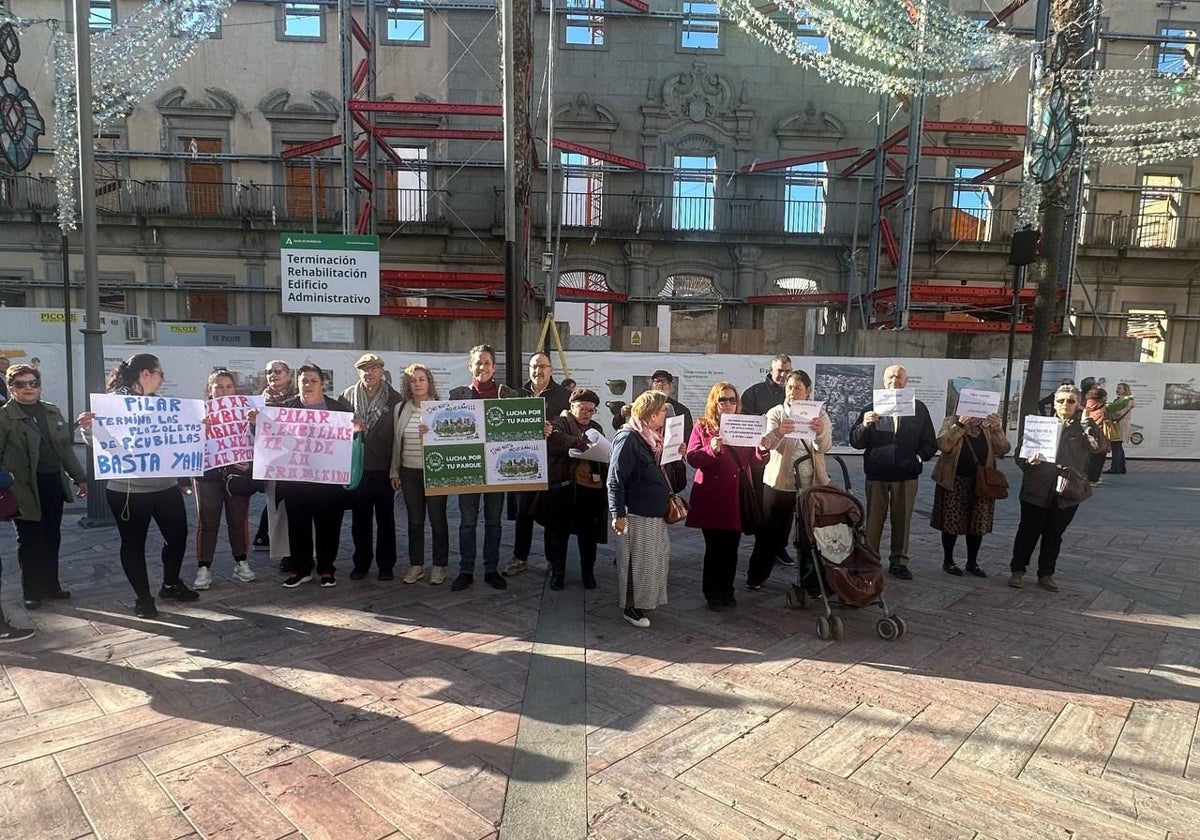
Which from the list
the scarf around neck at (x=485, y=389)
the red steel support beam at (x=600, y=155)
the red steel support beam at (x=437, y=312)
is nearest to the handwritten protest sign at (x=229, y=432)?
the scarf around neck at (x=485, y=389)

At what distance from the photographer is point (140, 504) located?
4.50 metres

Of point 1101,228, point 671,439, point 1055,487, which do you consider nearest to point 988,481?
point 1055,487

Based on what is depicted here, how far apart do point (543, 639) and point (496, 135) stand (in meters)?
14.9

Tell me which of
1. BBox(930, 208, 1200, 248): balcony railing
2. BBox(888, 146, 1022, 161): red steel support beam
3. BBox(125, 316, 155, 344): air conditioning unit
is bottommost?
BBox(125, 316, 155, 344): air conditioning unit

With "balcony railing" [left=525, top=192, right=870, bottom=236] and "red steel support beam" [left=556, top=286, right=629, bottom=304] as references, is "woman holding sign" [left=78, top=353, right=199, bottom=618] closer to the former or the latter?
"red steel support beam" [left=556, top=286, right=629, bottom=304]

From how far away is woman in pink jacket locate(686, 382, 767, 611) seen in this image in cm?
479

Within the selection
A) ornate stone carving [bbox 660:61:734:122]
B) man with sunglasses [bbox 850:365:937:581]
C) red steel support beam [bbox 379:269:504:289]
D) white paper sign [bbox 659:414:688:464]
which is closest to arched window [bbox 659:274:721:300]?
ornate stone carving [bbox 660:61:734:122]

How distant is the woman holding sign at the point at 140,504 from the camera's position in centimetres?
447

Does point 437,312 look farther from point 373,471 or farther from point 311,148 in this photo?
point 373,471

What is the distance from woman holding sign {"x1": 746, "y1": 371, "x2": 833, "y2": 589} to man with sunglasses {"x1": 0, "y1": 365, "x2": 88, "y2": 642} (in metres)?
5.00

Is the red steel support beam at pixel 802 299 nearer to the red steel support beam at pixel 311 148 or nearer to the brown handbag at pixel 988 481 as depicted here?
the red steel support beam at pixel 311 148

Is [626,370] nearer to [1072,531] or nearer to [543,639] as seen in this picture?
[1072,531]

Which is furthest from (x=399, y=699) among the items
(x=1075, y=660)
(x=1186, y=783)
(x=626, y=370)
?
(x=626, y=370)

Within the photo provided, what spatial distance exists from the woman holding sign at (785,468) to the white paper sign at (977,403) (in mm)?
1514
